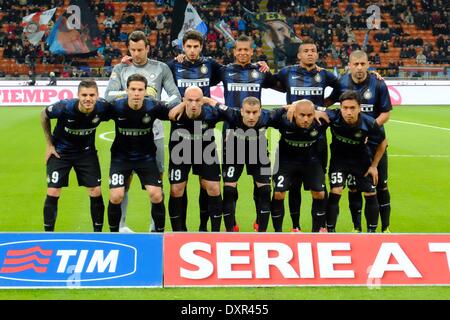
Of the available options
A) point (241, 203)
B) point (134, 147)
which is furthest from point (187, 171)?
point (241, 203)

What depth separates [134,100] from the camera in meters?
7.50

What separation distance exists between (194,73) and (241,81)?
22.6 inches

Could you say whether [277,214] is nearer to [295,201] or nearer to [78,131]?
[295,201]

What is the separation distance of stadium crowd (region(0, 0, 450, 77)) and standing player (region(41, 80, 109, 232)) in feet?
89.8

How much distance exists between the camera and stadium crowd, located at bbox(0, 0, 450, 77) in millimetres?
36531

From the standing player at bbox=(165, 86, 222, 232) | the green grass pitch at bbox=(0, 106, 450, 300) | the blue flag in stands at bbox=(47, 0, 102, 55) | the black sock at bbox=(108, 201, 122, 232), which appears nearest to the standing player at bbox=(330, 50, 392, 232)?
the green grass pitch at bbox=(0, 106, 450, 300)

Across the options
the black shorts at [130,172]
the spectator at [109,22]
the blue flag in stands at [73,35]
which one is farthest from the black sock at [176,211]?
the spectator at [109,22]

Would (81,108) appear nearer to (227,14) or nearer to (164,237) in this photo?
(164,237)

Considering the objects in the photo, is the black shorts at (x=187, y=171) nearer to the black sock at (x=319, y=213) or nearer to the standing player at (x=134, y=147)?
the standing player at (x=134, y=147)

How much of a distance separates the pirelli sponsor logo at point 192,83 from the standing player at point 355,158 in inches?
61.3

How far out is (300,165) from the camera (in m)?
8.02

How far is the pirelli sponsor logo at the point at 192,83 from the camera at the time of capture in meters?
8.45

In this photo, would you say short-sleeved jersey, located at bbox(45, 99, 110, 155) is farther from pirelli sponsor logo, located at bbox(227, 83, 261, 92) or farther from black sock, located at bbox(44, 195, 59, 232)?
pirelli sponsor logo, located at bbox(227, 83, 261, 92)

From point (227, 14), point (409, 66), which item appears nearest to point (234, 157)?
point (409, 66)
